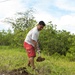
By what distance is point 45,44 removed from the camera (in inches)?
693

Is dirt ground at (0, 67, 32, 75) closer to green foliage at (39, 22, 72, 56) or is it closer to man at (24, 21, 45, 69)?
man at (24, 21, 45, 69)

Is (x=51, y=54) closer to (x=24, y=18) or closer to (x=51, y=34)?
(x=51, y=34)

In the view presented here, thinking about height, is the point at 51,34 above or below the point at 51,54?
above

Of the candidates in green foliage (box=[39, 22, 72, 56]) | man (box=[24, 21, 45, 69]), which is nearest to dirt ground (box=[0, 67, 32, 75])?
man (box=[24, 21, 45, 69])

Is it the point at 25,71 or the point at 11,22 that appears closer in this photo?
the point at 25,71

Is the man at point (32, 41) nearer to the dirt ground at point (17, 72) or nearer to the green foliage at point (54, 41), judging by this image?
the dirt ground at point (17, 72)

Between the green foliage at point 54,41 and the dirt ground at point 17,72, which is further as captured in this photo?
the green foliage at point 54,41

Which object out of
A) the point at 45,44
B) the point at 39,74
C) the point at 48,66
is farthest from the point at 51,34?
the point at 39,74

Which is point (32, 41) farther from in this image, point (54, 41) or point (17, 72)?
point (54, 41)

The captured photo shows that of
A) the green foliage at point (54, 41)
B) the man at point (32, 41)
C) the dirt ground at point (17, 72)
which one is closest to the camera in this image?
the man at point (32, 41)

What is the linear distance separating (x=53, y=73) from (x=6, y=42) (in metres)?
18.2

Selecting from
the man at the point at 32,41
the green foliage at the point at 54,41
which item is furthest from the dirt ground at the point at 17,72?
the green foliage at the point at 54,41

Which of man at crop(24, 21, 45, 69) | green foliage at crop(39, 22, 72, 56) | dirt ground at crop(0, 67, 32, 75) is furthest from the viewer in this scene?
green foliage at crop(39, 22, 72, 56)

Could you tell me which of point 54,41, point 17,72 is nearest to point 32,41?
point 17,72
